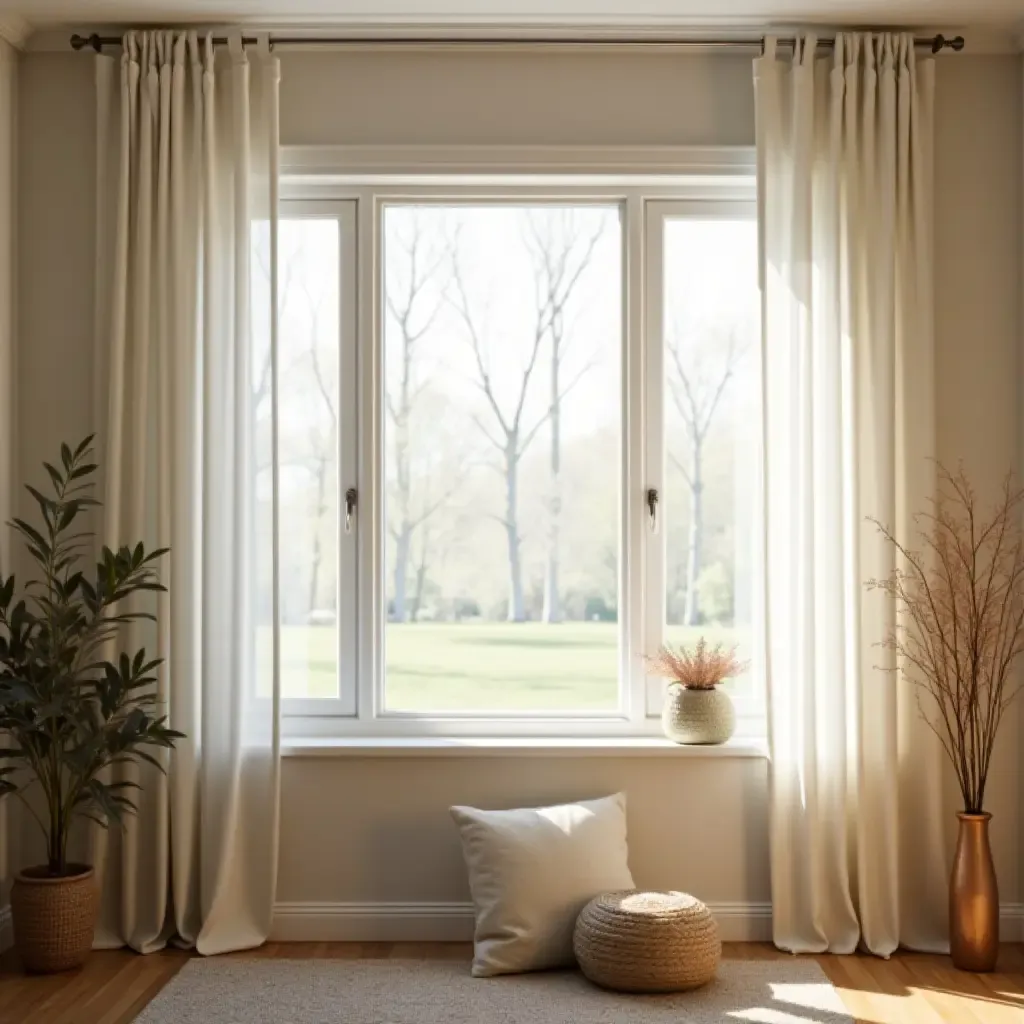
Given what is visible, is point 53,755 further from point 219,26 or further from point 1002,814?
point 1002,814

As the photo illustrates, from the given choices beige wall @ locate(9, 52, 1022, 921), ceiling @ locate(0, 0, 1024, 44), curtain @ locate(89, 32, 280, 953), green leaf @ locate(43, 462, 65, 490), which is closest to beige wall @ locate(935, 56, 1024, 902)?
beige wall @ locate(9, 52, 1022, 921)

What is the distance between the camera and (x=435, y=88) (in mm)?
3947

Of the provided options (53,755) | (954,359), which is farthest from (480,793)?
(954,359)

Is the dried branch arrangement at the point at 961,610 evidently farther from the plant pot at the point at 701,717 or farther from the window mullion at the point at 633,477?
the window mullion at the point at 633,477

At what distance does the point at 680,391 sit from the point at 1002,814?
→ 165 centimetres

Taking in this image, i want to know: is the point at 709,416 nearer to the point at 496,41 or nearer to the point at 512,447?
the point at 512,447

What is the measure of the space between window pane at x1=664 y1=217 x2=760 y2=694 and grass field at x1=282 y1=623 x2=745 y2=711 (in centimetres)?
28

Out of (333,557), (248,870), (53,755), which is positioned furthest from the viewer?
(333,557)

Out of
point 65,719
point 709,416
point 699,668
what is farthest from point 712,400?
point 65,719

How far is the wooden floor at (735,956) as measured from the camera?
3.26 m

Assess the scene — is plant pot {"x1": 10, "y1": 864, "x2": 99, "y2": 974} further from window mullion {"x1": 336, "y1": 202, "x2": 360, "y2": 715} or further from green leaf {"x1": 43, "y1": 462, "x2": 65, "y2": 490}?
green leaf {"x1": 43, "y1": 462, "x2": 65, "y2": 490}

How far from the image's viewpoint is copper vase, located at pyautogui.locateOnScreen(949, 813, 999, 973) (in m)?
3.58

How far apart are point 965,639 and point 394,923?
192 cm

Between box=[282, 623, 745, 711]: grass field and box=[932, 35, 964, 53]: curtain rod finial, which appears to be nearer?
box=[932, 35, 964, 53]: curtain rod finial
